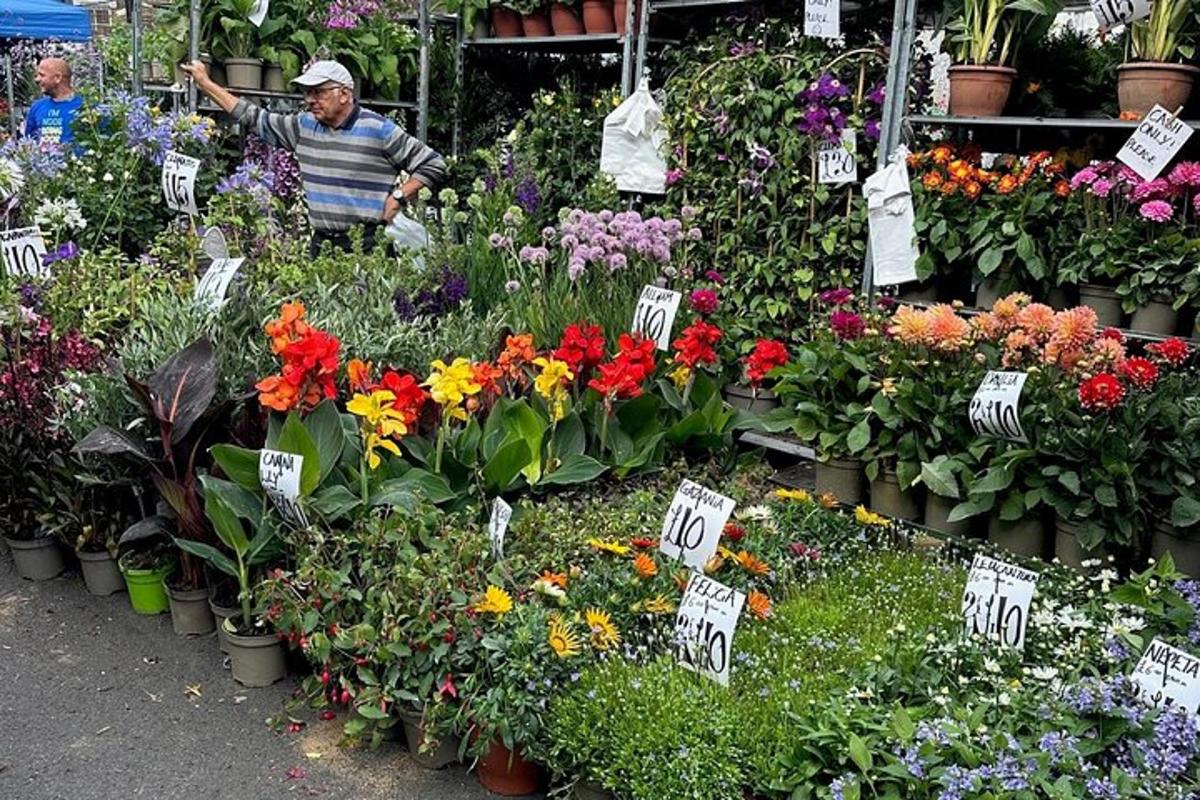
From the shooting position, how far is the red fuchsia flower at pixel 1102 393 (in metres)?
3.13

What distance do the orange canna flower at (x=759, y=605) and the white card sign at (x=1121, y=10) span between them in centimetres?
254

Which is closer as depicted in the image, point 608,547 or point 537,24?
point 608,547

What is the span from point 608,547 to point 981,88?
253cm

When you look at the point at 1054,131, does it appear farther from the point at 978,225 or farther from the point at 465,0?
the point at 465,0

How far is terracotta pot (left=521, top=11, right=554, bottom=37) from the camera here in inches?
262

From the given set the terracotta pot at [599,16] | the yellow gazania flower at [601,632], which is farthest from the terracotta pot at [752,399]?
the terracotta pot at [599,16]

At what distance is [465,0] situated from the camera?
22.4 ft

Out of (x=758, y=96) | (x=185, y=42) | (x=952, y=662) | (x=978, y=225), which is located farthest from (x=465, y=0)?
(x=952, y=662)

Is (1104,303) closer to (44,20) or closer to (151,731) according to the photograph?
(151,731)

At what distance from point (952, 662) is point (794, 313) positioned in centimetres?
245

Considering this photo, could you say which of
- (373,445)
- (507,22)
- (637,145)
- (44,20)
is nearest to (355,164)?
(637,145)

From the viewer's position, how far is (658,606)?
2953 mm

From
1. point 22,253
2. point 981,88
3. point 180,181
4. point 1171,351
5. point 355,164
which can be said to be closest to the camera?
point 1171,351

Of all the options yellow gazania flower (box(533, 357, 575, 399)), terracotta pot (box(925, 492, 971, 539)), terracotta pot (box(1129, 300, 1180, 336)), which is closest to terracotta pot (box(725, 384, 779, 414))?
terracotta pot (box(925, 492, 971, 539))
